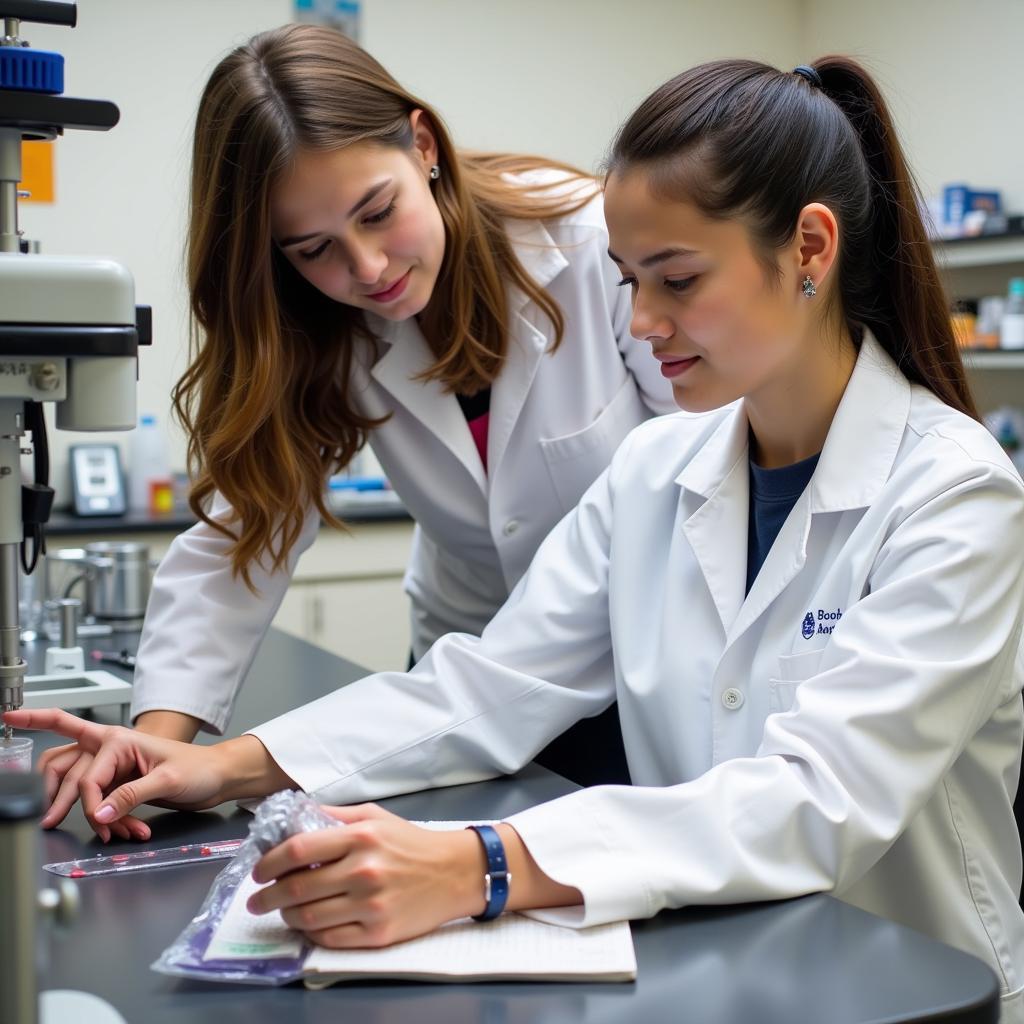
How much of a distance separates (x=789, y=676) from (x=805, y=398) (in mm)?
302

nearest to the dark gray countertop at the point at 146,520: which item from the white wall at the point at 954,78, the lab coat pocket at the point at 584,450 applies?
the lab coat pocket at the point at 584,450

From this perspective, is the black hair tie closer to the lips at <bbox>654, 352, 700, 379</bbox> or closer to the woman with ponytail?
the woman with ponytail

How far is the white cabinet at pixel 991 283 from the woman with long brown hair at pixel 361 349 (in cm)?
216

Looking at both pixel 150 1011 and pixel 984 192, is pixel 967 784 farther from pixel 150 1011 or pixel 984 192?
pixel 984 192

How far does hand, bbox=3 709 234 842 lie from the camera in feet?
3.84

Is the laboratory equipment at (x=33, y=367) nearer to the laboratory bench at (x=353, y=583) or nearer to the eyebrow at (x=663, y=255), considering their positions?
the eyebrow at (x=663, y=255)

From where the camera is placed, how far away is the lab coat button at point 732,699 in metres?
1.22

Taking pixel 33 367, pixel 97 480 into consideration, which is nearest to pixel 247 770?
pixel 33 367

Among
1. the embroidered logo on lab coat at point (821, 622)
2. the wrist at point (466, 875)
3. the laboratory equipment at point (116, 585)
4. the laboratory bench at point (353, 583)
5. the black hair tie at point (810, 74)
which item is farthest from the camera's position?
the laboratory bench at point (353, 583)

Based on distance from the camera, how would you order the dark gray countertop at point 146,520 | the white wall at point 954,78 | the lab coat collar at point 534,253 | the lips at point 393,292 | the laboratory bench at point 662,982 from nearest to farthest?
the laboratory bench at point 662,982, the lips at point 393,292, the lab coat collar at point 534,253, the dark gray countertop at point 146,520, the white wall at point 954,78

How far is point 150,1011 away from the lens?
2.70 ft

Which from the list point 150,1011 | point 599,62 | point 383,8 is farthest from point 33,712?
point 599,62

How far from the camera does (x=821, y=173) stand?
4.08ft

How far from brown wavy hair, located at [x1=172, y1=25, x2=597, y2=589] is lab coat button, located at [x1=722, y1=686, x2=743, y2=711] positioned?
0.63m
